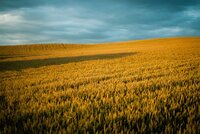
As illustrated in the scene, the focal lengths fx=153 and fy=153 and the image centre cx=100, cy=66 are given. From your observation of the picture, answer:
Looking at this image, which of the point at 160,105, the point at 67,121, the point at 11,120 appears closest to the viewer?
the point at 67,121

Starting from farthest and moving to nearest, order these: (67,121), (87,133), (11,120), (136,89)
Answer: (136,89) < (11,120) < (67,121) < (87,133)

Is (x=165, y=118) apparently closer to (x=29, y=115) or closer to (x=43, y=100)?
(x=29, y=115)

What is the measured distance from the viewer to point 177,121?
3.08 meters

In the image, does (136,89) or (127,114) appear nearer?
(127,114)

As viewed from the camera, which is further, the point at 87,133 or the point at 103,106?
the point at 103,106

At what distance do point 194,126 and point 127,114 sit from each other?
1.21 meters

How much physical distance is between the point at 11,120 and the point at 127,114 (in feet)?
8.06

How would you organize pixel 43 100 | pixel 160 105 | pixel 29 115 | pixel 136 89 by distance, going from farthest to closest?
pixel 136 89
pixel 43 100
pixel 160 105
pixel 29 115

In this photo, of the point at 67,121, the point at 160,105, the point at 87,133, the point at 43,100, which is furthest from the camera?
the point at 43,100

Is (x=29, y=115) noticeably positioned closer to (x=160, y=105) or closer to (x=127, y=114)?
(x=127, y=114)

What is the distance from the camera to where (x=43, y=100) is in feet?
15.1

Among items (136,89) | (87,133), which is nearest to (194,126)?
(87,133)

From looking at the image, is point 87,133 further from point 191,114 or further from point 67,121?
point 191,114

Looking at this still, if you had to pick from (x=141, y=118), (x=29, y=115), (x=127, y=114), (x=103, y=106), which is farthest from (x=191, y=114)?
(x=29, y=115)
